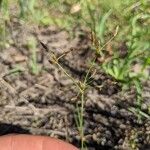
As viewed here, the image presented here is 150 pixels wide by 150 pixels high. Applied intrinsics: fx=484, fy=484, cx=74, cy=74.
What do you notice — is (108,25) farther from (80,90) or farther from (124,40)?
(80,90)

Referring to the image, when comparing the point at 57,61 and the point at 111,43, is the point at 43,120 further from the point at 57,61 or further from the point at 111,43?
the point at 111,43

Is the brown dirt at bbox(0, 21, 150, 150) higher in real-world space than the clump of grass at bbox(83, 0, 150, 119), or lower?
lower

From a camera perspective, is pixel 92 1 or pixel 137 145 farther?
pixel 92 1

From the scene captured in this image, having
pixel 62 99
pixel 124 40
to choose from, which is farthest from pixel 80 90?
pixel 124 40

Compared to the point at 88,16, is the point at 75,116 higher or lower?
lower

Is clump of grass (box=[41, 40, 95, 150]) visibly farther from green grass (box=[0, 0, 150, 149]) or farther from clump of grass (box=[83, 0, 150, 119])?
clump of grass (box=[83, 0, 150, 119])

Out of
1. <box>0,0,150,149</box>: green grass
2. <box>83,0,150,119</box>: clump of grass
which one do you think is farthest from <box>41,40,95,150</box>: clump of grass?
<box>83,0,150,119</box>: clump of grass

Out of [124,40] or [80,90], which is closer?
[80,90]

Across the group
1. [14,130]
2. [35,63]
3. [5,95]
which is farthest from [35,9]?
[14,130]
